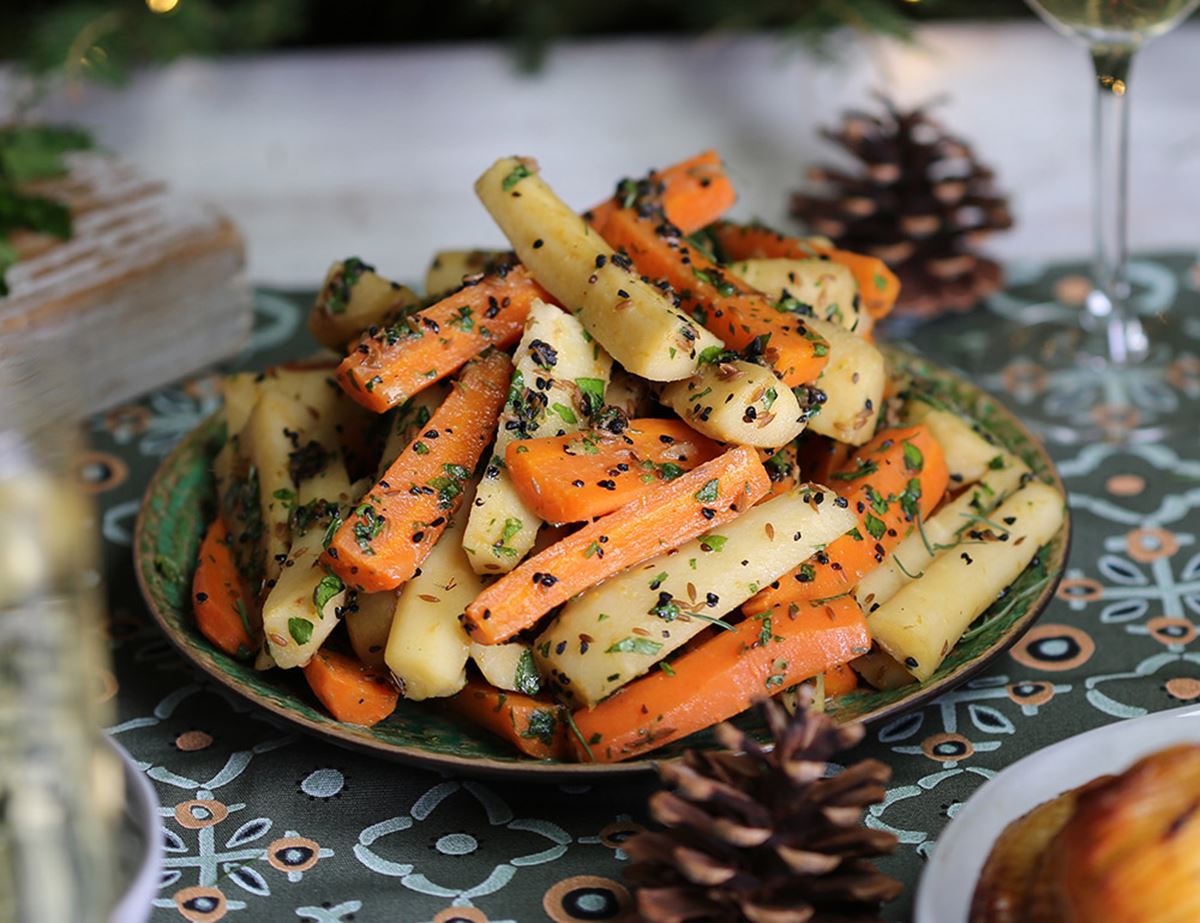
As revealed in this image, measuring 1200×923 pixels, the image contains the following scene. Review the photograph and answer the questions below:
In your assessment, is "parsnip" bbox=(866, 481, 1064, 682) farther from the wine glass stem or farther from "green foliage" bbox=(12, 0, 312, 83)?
"green foliage" bbox=(12, 0, 312, 83)

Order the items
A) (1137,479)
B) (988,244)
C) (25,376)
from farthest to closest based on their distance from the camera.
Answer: (988,244) → (1137,479) → (25,376)

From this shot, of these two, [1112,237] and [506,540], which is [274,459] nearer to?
[506,540]

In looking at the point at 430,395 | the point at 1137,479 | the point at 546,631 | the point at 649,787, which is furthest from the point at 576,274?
the point at 1137,479

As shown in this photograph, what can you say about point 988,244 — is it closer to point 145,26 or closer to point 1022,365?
point 1022,365

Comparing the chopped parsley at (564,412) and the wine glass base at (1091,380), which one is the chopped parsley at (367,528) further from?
the wine glass base at (1091,380)

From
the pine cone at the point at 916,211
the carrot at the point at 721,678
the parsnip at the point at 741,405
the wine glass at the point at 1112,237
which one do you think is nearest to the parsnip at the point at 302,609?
the carrot at the point at 721,678

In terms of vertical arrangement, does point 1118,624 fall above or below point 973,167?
below
